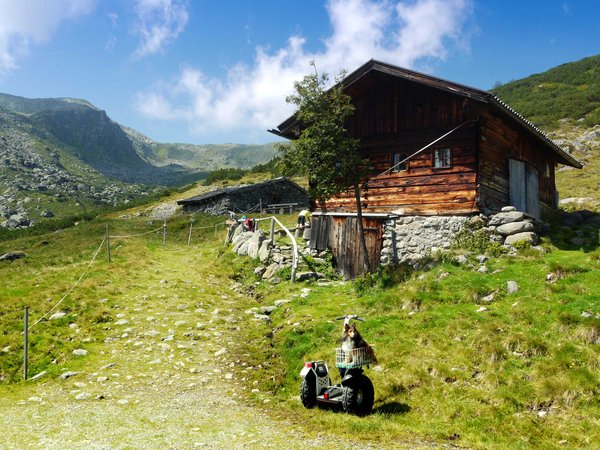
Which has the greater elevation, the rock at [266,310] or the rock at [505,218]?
the rock at [505,218]

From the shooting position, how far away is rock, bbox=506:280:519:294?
42.5ft

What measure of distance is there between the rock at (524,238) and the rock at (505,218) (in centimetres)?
75

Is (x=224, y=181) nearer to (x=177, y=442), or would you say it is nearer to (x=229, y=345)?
(x=229, y=345)

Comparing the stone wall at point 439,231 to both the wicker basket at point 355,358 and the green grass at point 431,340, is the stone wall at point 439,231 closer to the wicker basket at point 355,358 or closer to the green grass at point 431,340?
the green grass at point 431,340

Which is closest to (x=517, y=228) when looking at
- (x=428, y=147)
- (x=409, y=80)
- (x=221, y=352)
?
(x=428, y=147)

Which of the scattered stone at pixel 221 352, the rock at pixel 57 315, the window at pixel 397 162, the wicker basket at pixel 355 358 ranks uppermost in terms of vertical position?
the window at pixel 397 162

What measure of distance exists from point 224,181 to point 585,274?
214ft

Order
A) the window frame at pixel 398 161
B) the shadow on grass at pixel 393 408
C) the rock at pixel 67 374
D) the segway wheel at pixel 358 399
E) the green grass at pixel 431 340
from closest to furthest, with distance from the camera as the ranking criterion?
1. the green grass at pixel 431 340
2. the segway wheel at pixel 358 399
3. the shadow on grass at pixel 393 408
4. the rock at pixel 67 374
5. the window frame at pixel 398 161

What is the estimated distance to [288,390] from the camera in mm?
9820

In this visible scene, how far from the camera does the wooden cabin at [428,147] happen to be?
18453 mm

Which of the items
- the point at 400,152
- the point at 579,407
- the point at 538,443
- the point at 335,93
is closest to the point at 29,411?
the point at 538,443

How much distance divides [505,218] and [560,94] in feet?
213

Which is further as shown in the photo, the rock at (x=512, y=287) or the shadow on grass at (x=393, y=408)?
the rock at (x=512, y=287)

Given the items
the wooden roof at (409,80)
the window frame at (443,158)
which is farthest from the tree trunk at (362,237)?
the wooden roof at (409,80)
